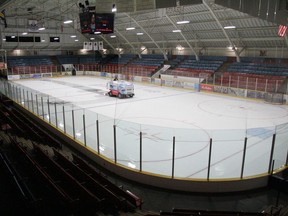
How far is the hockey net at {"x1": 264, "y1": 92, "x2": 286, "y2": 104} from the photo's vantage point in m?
20.2

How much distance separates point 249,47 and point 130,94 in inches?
651

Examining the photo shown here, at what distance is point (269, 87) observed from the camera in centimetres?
2152

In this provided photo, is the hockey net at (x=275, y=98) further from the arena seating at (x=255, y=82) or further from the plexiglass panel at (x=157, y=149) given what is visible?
the plexiglass panel at (x=157, y=149)

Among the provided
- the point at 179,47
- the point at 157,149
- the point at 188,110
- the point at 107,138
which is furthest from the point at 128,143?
the point at 179,47

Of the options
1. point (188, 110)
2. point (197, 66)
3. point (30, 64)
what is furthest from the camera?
point (30, 64)

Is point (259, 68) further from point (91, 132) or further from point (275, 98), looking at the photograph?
point (91, 132)

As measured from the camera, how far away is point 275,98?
20.5 metres

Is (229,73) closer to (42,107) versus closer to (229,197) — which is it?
(42,107)

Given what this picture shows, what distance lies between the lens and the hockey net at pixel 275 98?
20.2 meters

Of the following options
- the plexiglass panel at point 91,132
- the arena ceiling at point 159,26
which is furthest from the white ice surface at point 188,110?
the arena ceiling at point 159,26

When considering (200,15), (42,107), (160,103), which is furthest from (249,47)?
(42,107)

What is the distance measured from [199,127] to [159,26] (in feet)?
77.4

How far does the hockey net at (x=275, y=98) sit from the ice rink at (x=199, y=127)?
69 cm

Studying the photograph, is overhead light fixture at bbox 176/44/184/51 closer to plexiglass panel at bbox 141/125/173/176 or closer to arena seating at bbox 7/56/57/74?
arena seating at bbox 7/56/57/74
